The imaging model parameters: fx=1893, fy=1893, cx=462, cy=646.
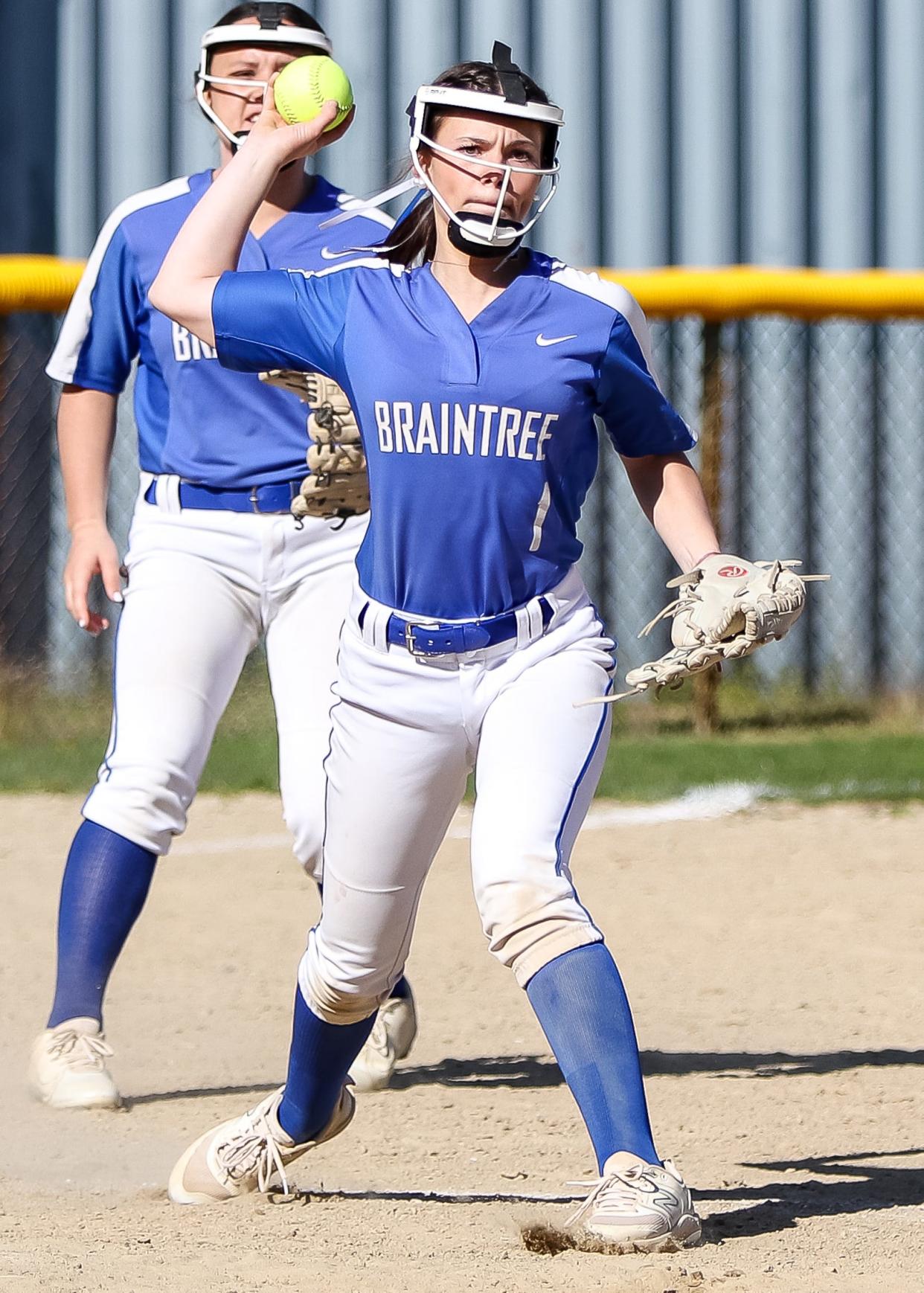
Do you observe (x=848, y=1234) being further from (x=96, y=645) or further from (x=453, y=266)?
(x=96, y=645)

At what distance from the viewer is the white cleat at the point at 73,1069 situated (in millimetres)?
3496

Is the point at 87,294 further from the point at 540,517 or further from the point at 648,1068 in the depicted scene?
the point at 648,1068

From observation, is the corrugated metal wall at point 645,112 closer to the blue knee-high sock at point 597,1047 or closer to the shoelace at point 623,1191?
the blue knee-high sock at point 597,1047

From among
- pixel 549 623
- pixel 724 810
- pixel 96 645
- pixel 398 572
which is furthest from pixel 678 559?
pixel 96 645

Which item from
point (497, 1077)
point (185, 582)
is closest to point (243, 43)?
point (185, 582)

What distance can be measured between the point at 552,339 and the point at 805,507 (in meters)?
6.21

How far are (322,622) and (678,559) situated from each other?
3.28 feet

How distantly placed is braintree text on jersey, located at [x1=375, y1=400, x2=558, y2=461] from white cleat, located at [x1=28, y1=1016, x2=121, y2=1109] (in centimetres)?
153

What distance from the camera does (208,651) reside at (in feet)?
11.7

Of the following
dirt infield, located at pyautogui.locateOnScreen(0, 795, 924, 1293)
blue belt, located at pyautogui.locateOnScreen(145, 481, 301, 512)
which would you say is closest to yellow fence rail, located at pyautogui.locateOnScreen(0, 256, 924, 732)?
dirt infield, located at pyautogui.locateOnScreen(0, 795, 924, 1293)

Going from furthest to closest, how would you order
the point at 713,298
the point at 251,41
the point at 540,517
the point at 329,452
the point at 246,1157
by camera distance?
the point at 713,298
the point at 251,41
the point at 329,452
the point at 246,1157
the point at 540,517

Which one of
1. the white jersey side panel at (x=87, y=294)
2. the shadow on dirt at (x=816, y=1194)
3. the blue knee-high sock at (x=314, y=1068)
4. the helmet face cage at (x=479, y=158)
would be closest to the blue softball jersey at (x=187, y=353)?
the white jersey side panel at (x=87, y=294)

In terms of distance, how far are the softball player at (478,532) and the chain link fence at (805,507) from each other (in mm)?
5589

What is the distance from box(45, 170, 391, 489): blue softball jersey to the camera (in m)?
3.59
